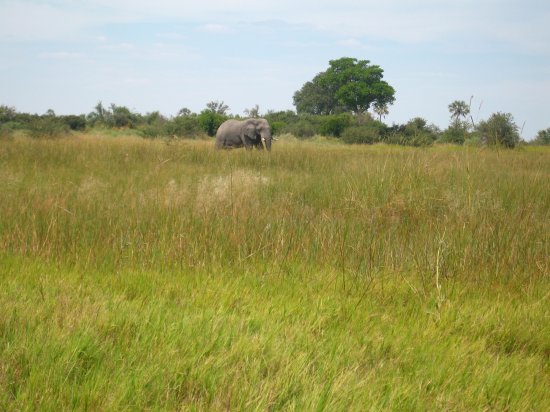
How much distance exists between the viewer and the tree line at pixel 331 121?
11517 millimetres

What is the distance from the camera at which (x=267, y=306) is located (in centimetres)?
281

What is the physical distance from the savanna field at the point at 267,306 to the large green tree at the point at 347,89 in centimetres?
4340

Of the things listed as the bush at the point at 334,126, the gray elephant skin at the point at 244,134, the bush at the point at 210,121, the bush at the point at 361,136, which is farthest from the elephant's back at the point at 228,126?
the bush at the point at 334,126

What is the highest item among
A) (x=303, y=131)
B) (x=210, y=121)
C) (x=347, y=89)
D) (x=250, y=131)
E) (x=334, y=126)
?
(x=347, y=89)

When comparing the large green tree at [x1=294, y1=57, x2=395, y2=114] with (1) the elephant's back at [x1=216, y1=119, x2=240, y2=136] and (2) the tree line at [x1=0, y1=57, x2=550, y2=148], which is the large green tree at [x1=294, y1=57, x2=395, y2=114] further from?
(1) the elephant's back at [x1=216, y1=119, x2=240, y2=136]

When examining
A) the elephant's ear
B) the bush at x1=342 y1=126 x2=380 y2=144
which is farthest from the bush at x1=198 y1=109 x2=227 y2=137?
the elephant's ear

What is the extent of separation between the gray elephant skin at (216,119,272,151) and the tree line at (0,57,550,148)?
229 centimetres

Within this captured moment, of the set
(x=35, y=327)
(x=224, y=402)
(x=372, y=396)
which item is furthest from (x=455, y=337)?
(x=35, y=327)

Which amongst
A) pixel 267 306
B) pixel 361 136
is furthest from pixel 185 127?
pixel 267 306

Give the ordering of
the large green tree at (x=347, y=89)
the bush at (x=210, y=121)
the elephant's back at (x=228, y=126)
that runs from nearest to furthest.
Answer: the elephant's back at (x=228, y=126)
the bush at (x=210, y=121)
the large green tree at (x=347, y=89)

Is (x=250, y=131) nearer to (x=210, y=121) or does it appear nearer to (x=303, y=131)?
(x=210, y=121)

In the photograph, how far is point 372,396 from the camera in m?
1.97

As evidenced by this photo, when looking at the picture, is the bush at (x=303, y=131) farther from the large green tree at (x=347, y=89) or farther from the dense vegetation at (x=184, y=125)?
the large green tree at (x=347, y=89)

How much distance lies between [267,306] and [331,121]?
3183 cm
